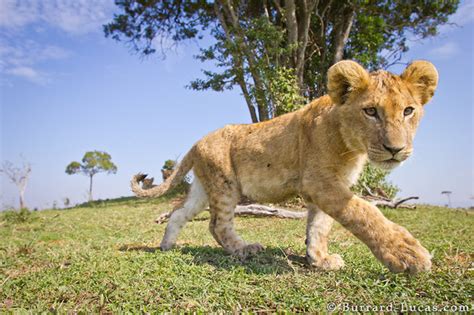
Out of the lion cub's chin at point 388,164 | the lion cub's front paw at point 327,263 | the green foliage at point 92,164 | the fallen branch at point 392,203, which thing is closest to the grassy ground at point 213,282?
the lion cub's front paw at point 327,263

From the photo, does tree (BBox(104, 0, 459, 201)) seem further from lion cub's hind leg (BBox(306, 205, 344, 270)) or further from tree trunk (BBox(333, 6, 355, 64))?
lion cub's hind leg (BBox(306, 205, 344, 270))

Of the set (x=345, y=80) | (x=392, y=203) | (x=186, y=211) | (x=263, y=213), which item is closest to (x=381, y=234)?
(x=345, y=80)

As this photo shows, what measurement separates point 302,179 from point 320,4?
50.9 ft

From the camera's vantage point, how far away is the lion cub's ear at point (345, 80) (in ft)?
10.8

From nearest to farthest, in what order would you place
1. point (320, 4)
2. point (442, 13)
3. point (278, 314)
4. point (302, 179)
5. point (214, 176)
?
point (278, 314) → point (302, 179) → point (214, 176) → point (442, 13) → point (320, 4)

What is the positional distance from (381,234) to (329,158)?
0.93 meters

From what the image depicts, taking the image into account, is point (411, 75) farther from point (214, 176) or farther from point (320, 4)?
point (320, 4)

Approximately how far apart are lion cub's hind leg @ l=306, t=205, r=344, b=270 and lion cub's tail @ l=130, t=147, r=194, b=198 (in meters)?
1.94

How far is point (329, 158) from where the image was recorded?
3480mm

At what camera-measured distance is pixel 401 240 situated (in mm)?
2738

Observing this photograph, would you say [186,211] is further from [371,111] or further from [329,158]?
[371,111]

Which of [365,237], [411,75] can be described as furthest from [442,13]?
[365,237]

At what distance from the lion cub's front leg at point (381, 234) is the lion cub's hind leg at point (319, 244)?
0.80 meters

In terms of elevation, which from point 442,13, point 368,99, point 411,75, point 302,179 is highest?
point 442,13
